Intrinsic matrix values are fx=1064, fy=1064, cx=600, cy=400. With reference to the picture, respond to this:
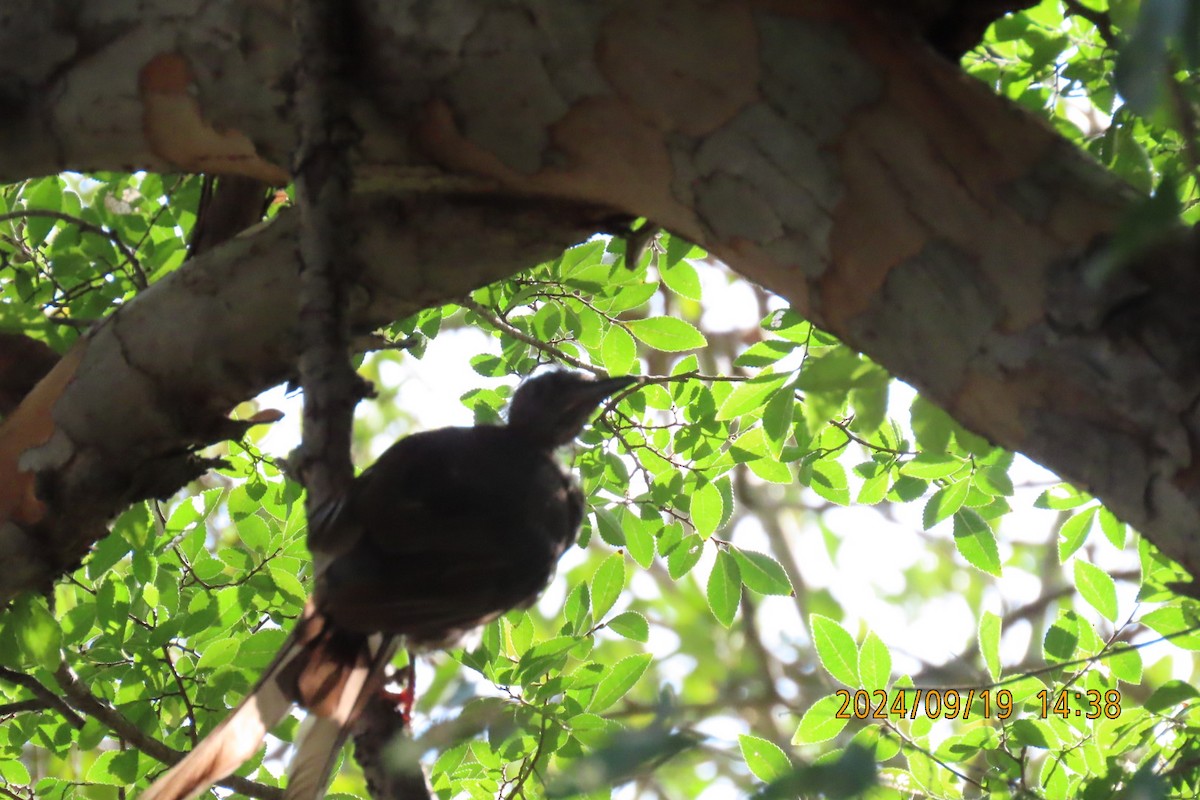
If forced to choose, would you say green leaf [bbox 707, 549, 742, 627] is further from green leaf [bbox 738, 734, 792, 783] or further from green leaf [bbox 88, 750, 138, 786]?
green leaf [bbox 88, 750, 138, 786]

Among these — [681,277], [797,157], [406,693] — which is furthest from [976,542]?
[797,157]

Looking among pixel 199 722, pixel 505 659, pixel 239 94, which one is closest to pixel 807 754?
pixel 505 659

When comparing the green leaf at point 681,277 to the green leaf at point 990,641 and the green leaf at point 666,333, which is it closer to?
the green leaf at point 666,333

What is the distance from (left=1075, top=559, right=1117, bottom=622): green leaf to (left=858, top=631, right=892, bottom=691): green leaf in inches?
20.8

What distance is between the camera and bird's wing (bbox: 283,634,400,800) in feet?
6.26

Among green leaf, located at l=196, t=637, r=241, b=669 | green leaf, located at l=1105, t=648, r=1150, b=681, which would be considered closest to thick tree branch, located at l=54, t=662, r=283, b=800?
green leaf, located at l=196, t=637, r=241, b=669

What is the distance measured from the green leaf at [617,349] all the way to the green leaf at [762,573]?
0.64 meters

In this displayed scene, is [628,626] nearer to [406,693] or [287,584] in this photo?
[406,693]

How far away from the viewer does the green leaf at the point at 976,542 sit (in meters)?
2.77

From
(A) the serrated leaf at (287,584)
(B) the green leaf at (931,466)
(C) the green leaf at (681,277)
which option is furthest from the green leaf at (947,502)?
(A) the serrated leaf at (287,584)

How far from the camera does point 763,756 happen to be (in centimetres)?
233

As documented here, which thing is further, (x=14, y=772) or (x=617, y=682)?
(x=14, y=772)

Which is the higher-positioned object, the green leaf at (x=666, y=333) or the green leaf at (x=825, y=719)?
the green leaf at (x=666, y=333)

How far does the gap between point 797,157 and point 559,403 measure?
1.32 metres
